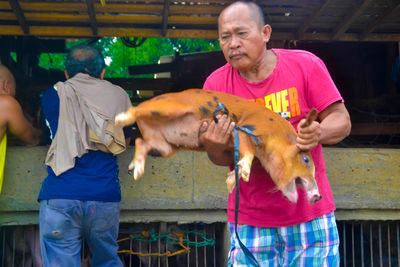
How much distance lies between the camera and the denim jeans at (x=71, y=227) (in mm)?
3607

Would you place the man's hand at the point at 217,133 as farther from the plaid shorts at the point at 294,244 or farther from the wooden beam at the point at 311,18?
the wooden beam at the point at 311,18

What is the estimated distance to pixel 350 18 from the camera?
501 cm

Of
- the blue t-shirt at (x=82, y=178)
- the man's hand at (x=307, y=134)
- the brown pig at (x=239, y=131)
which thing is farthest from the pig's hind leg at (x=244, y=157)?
the blue t-shirt at (x=82, y=178)

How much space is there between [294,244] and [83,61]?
239cm

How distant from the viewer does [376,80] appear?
8320 mm

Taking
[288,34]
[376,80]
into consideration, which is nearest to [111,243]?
[288,34]

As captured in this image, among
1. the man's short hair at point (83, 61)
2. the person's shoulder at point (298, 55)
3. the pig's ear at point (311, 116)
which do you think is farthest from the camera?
the man's short hair at point (83, 61)

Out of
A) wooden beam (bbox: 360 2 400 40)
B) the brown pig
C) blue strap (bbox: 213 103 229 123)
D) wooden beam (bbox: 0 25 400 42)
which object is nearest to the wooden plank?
wooden beam (bbox: 0 25 400 42)

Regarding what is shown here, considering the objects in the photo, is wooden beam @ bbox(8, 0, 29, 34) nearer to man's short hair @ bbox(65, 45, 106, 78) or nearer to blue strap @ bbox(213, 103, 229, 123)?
man's short hair @ bbox(65, 45, 106, 78)

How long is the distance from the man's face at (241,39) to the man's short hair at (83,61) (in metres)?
1.59

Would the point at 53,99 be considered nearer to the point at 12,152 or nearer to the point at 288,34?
the point at 12,152

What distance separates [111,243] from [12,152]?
161cm

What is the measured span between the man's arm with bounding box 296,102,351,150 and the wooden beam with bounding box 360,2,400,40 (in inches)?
112

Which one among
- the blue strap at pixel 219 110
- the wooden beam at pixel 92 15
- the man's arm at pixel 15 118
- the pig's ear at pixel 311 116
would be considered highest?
the wooden beam at pixel 92 15
